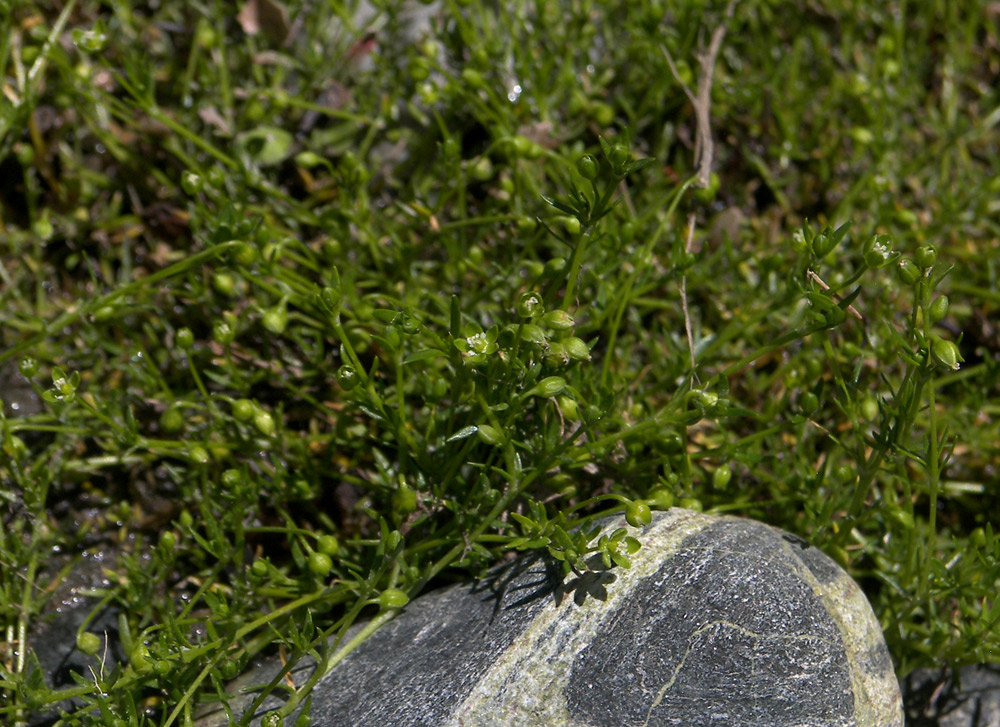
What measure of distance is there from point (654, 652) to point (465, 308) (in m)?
1.25

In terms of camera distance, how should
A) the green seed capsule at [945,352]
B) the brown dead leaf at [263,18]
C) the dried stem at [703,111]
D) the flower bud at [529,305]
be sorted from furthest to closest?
the brown dead leaf at [263,18] → the dried stem at [703,111] → the flower bud at [529,305] → the green seed capsule at [945,352]

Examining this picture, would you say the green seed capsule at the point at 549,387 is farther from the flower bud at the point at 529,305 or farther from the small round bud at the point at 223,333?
the small round bud at the point at 223,333

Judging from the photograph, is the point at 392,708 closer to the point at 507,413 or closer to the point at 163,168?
the point at 507,413

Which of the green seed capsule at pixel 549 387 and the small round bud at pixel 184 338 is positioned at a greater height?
the small round bud at pixel 184 338

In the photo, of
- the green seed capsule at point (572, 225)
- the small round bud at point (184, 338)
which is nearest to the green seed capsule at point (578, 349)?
the green seed capsule at point (572, 225)

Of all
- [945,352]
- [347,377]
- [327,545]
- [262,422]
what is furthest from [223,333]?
[945,352]

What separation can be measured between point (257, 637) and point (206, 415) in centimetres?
75

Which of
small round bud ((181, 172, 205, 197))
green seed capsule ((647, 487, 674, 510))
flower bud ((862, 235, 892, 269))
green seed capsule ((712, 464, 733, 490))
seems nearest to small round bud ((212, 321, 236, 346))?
small round bud ((181, 172, 205, 197))

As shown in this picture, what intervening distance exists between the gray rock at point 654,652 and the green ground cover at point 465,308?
0.12 m

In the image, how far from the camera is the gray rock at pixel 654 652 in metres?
2.17

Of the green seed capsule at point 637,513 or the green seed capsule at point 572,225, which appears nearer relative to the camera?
the green seed capsule at point 637,513

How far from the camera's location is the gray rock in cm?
217

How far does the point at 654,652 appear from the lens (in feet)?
7.29

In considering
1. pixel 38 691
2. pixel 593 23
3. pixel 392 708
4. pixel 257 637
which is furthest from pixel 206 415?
pixel 593 23
